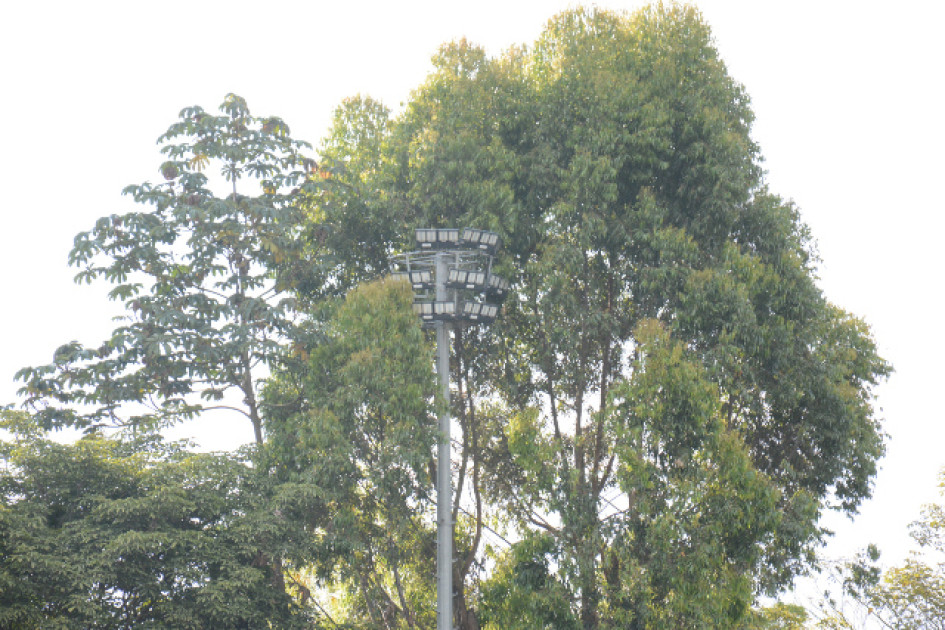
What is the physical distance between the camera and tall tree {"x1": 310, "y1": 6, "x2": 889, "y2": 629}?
11.8m

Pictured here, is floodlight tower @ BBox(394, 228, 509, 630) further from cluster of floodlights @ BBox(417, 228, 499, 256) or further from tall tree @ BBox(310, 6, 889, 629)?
tall tree @ BBox(310, 6, 889, 629)

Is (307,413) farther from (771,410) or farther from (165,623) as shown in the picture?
(771,410)

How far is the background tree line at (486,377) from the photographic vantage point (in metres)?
11.8

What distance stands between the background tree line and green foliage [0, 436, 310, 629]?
0.15 feet

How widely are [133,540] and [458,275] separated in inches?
211

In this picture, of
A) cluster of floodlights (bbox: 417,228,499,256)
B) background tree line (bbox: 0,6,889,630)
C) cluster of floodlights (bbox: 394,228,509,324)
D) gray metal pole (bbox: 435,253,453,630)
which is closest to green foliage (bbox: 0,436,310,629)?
background tree line (bbox: 0,6,889,630)

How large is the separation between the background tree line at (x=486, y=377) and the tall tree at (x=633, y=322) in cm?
5

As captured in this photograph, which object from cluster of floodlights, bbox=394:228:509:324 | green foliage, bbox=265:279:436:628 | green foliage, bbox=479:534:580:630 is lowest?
green foliage, bbox=479:534:580:630

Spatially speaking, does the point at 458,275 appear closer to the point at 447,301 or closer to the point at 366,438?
the point at 447,301

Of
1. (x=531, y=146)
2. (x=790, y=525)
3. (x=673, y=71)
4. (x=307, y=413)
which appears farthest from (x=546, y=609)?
(x=673, y=71)

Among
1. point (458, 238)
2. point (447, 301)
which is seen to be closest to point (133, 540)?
point (447, 301)

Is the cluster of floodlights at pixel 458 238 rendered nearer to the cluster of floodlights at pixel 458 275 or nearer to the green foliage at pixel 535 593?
the cluster of floodlights at pixel 458 275

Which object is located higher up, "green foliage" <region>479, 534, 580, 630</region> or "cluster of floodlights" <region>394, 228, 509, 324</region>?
"cluster of floodlights" <region>394, 228, 509, 324</region>

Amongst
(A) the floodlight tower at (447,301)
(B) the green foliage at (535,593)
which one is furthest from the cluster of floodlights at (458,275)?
(B) the green foliage at (535,593)
